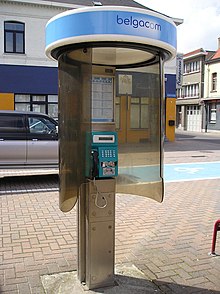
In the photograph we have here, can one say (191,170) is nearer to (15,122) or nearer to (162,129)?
(15,122)

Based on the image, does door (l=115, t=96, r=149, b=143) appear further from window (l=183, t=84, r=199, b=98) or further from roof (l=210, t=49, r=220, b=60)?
window (l=183, t=84, r=199, b=98)

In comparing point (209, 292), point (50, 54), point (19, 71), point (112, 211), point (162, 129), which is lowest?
point (209, 292)

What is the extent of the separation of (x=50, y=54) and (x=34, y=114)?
5.67 metres

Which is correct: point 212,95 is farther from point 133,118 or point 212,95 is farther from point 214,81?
point 133,118

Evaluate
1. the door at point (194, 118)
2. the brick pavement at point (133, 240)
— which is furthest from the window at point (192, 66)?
the brick pavement at point (133, 240)

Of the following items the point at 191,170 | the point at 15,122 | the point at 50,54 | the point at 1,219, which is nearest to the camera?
the point at 50,54

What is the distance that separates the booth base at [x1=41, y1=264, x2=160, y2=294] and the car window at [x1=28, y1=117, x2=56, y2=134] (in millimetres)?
5575

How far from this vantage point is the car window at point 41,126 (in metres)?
8.79

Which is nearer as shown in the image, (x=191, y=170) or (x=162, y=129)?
(x=162, y=129)

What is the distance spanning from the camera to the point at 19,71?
60.6 feet

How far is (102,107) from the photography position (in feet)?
11.5

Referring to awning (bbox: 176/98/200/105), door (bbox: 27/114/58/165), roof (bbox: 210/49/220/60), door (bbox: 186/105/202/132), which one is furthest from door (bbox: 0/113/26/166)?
awning (bbox: 176/98/200/105)

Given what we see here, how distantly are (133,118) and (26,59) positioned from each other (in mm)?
16125

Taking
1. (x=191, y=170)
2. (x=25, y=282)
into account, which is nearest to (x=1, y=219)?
(x=25, y=282)
